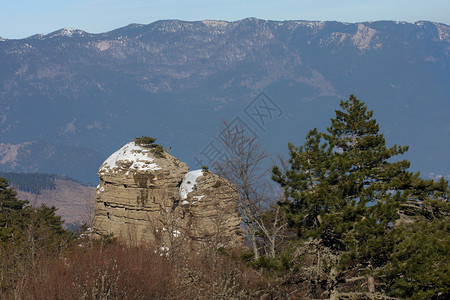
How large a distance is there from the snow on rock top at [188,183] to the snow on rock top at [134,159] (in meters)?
2.62

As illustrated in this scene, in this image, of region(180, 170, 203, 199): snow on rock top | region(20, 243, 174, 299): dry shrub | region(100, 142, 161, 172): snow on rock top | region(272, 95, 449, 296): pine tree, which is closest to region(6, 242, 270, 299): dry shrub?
region(20, 243, 174, 299): dry shrub

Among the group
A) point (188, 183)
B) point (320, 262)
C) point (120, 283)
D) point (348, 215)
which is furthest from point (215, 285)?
point (188, 183)

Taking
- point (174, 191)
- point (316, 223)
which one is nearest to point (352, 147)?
point (316, 223)

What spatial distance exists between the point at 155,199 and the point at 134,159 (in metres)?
4.28

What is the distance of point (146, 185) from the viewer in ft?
122

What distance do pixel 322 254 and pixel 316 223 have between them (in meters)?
1.14

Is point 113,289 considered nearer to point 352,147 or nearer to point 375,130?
point 352,147

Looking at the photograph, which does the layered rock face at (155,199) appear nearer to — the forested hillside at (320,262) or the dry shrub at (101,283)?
the forested hillside at (320,262)

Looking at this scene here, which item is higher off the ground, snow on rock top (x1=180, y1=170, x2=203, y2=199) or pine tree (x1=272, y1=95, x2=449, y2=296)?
snow on rock top (x1=180, y1=170, x2=203, y2=199)

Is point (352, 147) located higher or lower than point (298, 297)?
higher

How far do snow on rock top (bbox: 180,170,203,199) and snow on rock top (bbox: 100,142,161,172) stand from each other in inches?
103

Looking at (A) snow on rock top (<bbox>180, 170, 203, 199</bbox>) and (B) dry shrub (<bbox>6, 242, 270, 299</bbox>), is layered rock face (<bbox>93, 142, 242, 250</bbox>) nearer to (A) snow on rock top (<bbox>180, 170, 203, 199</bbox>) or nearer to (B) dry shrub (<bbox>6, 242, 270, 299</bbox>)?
(A) snow on rock top (<bbox>180, 170, 203, 199</bbox>)

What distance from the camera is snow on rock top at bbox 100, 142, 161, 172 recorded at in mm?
37500

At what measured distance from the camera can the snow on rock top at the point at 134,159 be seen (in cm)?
3750
